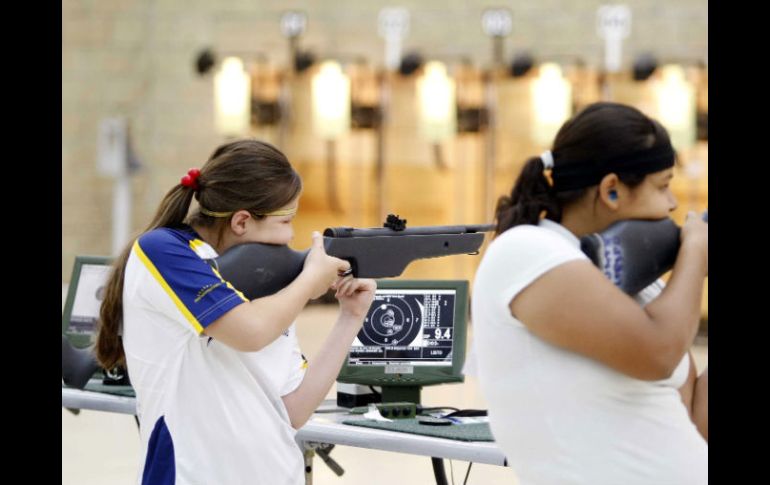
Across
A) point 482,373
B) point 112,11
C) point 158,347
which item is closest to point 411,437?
point 158,347

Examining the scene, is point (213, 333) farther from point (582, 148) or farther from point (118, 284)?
point (582, 148)

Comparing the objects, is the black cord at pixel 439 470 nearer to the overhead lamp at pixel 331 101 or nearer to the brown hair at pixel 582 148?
the brown hair at pixel 582 148

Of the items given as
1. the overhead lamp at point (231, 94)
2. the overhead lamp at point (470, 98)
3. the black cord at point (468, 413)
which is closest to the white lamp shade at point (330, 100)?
the overhead lamp at point (231, 94)

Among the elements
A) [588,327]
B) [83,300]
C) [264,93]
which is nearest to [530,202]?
[588,327]

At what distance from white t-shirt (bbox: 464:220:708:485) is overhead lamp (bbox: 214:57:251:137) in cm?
895

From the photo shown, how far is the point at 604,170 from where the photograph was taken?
1616 mm

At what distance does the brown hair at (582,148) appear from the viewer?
5.26 feet

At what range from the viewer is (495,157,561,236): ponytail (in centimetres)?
165

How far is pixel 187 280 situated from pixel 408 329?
144 centimetres

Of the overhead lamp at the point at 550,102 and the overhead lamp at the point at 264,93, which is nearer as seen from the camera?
the overhead lamp at the point at 550,102

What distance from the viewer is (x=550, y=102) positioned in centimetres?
986
